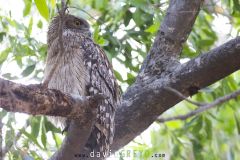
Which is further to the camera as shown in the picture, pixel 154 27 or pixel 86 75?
pixel 154 27

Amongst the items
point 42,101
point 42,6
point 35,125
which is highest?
point 42,6

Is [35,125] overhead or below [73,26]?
below

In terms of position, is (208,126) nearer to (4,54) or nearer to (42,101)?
(4,54)

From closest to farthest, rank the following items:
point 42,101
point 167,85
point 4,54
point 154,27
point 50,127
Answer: point 42,101
point 167,85
point 4,54
point 154,27
point 50,127

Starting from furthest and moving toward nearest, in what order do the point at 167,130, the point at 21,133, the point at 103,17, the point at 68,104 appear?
the point at 103,17 → the point at 167,130 → the point at 21,133 → the point at 68,104

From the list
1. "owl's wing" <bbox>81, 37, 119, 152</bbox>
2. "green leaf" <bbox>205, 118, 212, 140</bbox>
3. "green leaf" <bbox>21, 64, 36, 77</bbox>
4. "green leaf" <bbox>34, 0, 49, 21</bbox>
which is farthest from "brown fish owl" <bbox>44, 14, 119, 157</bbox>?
"green leaf" <bbox>34, 0, 49, 21</bbox>

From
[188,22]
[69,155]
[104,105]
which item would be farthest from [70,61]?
[69,155]

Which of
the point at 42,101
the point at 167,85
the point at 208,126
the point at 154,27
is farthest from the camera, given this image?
the point at 208,126

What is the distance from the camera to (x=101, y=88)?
301 centimetres

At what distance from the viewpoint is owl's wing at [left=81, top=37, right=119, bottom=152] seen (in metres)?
2.76

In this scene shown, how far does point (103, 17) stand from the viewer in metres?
3.87

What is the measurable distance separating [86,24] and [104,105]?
87cm

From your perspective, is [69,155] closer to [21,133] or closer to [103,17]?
[21,133]

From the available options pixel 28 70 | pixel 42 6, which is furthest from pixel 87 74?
pixel 42 6
